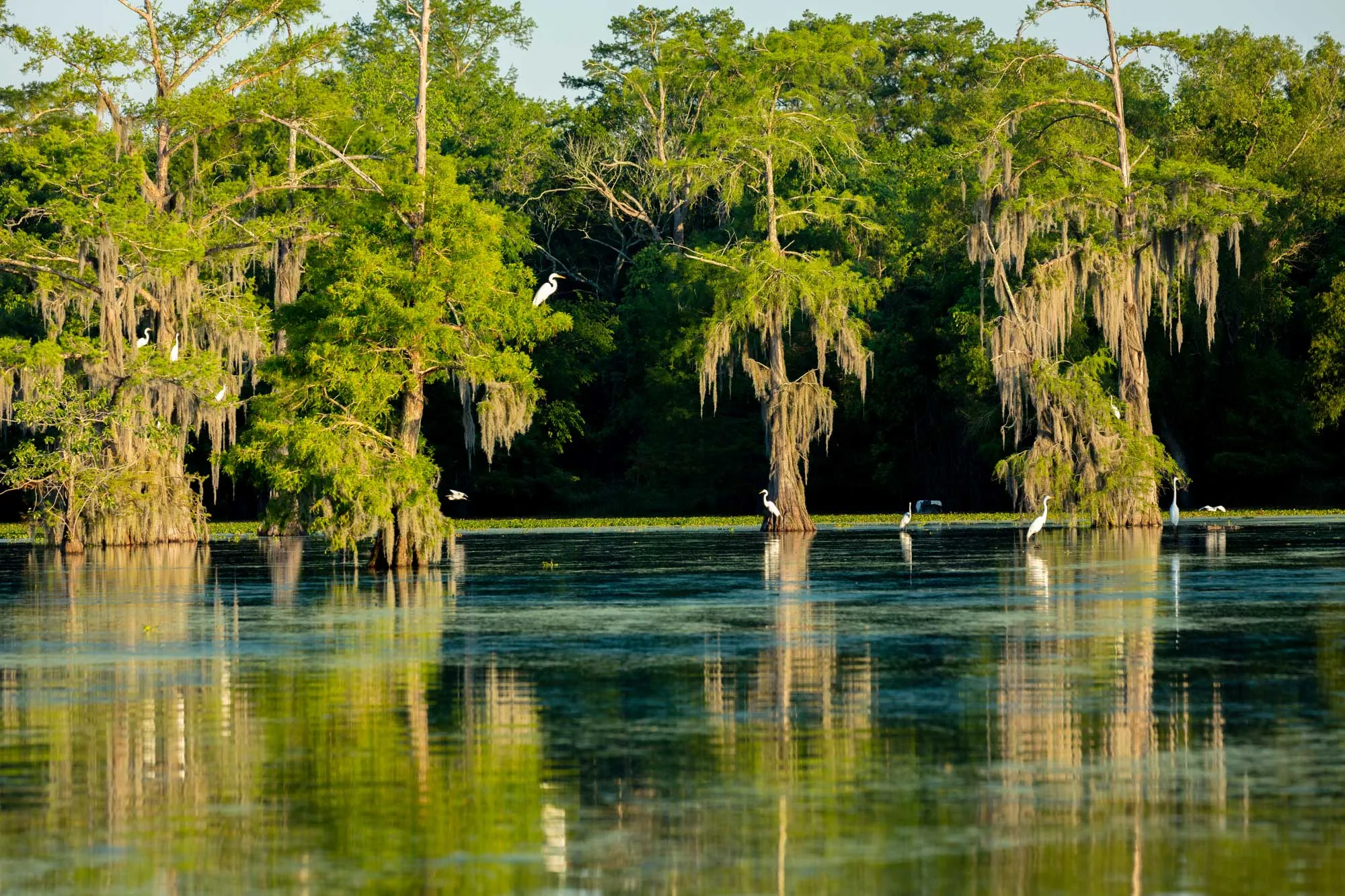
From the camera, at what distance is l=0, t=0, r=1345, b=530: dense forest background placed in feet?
164

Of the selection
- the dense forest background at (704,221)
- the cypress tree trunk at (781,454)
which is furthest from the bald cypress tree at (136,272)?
the cypress tree trunk at (781,454)

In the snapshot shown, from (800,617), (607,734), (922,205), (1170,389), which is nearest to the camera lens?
(607,734)

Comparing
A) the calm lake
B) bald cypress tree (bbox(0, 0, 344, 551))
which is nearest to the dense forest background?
bald cypress tree (bbox(0, 0, 344, 551))

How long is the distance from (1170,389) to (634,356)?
20.0 m

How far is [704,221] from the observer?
240ft

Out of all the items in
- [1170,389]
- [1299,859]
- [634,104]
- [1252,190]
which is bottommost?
[1299,859]

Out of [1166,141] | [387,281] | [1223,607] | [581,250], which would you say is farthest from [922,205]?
[1223,607]

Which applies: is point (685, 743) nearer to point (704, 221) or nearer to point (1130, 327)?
point (1130, 327)

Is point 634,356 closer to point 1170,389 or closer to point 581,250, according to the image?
point 581,250

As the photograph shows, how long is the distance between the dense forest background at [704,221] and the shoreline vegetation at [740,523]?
2518mm

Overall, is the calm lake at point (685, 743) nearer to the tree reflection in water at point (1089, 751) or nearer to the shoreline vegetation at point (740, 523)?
the tree reflection in water at point (1089, 751)

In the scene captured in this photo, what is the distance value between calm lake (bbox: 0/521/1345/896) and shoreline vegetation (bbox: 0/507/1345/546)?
26840mm

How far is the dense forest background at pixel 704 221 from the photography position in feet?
164

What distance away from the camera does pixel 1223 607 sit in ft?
77.4
